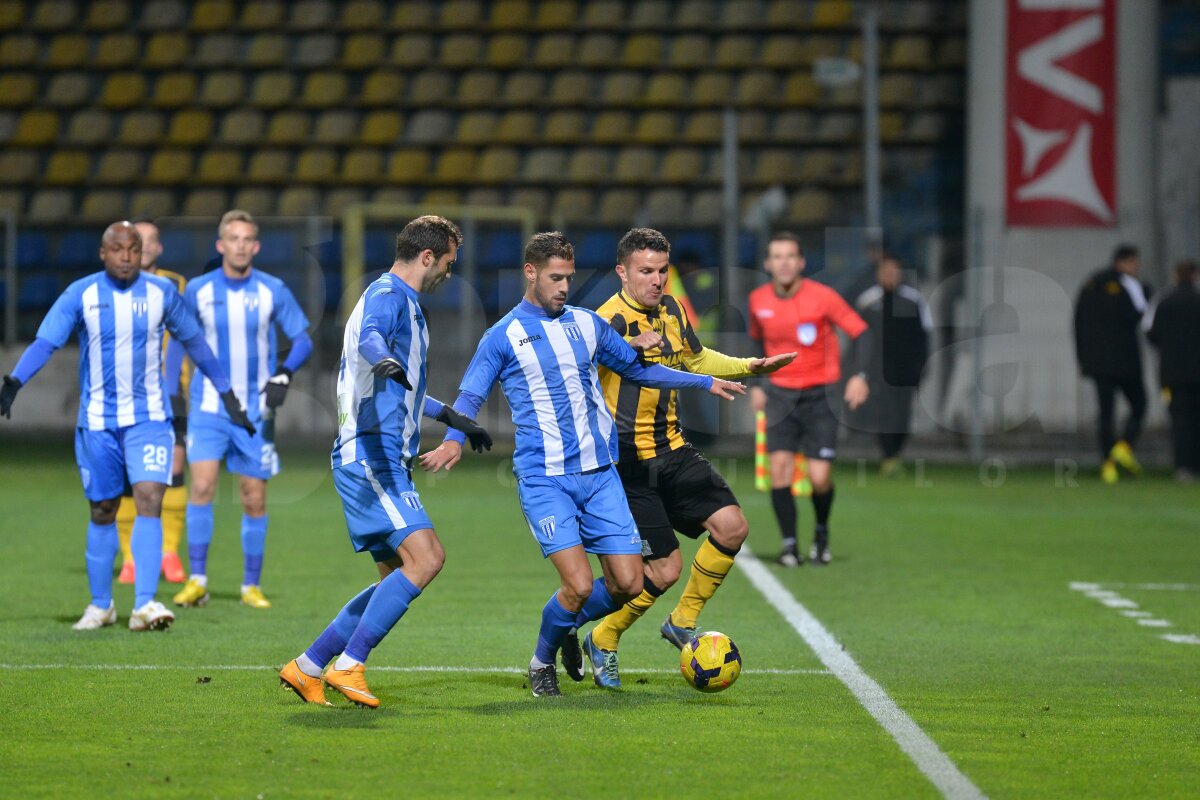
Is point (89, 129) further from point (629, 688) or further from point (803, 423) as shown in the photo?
point (629, 688)

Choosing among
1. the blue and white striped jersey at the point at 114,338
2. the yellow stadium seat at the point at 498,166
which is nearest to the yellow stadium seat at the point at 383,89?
the yellow stadium seat at the point at 498,166

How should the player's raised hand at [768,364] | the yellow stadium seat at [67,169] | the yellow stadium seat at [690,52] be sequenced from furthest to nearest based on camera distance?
the yellow stadium seat at [690,52], the yellow stadium seat at [67,169], the player's raised hand at [768,364]

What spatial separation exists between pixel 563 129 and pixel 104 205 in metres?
6.16

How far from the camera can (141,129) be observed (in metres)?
23.9

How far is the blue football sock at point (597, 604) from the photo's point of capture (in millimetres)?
6574

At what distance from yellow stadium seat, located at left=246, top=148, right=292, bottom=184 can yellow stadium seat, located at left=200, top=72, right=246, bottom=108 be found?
94 centimetres

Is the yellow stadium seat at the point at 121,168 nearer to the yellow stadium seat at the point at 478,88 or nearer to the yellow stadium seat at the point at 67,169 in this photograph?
the yellow stadium seat at the point at 67,169

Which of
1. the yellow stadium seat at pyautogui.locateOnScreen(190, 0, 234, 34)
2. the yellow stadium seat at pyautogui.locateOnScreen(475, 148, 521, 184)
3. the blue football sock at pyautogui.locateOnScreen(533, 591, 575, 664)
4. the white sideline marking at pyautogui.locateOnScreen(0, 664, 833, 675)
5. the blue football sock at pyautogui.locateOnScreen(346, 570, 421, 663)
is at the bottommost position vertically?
the white sideline marking at pyautogui.locateOnScreen(0, 664, 833, 675)

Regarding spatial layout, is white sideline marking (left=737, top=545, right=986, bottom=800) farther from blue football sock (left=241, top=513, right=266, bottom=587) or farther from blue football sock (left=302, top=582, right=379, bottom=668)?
blue football sock (left=241, top=513, right=266, bottom=587)

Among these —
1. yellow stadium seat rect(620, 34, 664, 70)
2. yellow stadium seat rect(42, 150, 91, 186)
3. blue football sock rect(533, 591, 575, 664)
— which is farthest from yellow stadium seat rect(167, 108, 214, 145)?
blue football sock rect(533, 591, 575, 664)

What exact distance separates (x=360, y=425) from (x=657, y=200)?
17035 millimetres

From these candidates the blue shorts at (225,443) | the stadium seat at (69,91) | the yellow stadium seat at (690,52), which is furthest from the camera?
the stadium seat at (69,91)

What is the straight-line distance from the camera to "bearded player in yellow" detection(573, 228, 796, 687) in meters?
6.85

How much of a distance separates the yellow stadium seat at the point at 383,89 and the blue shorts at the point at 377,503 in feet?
60.4
